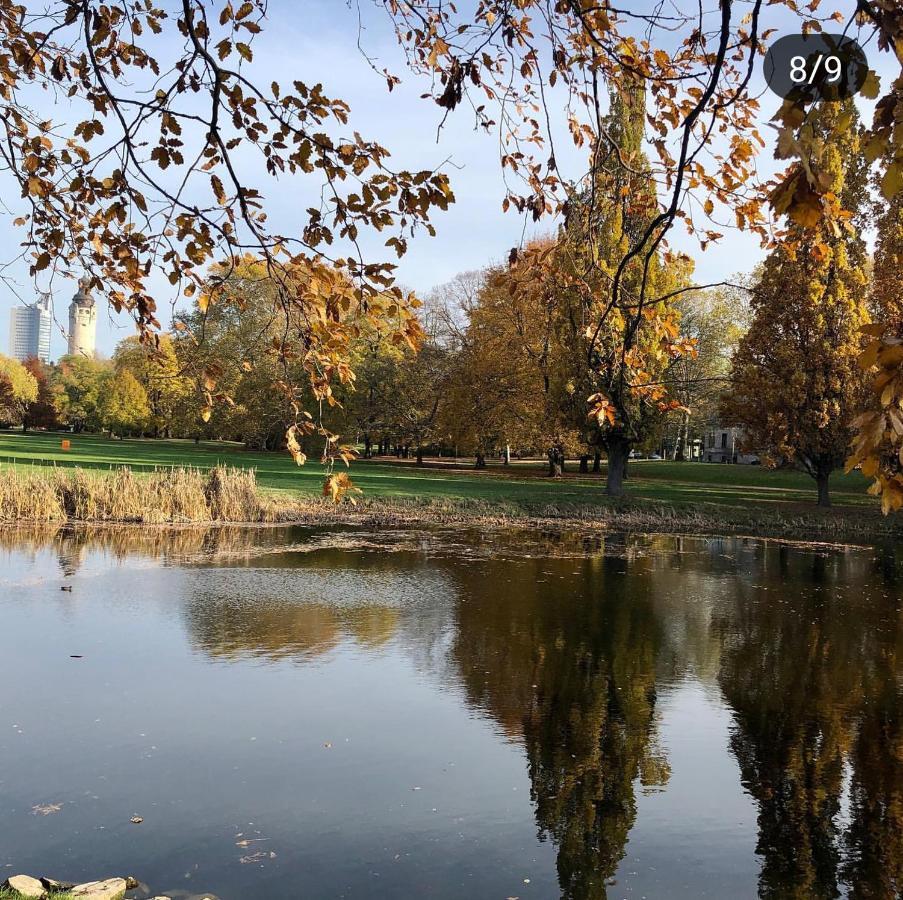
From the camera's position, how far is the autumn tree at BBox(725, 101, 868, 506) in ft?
79.7

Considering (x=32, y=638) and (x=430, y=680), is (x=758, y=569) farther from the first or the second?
(x=32, y=638)

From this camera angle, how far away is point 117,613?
1012 centimetres

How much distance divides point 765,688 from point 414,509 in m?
14.7

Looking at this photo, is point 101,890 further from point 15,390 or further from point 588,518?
point 15,390

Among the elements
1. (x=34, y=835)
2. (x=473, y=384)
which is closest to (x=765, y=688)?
(x=34, y=835)

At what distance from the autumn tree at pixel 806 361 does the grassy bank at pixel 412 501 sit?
1.91m

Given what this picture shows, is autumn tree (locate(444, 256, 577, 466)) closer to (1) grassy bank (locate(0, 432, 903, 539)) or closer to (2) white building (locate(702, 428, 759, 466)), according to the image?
(1) grassy bank (locate(0, 432, 903, 539))

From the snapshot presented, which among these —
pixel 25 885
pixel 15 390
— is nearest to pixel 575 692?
pixel 25 885

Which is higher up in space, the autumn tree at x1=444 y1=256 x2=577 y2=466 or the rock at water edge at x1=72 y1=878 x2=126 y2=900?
the autumn tree at x1=444 y1=256 x2=577 y2=466

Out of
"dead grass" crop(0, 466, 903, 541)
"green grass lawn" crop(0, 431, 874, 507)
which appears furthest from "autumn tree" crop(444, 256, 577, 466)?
"dead grass" crop(0, 466, 903, 541)

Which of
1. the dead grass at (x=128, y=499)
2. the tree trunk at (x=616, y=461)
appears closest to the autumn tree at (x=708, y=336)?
the tree trunk at (x=616, y=461)

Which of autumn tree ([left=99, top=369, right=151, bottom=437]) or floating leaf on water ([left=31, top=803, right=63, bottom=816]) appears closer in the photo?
floating leaf on water ([left=31, top=803, right=63, bottom=816])

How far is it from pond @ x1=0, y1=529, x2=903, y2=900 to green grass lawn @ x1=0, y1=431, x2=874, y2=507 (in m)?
13.4

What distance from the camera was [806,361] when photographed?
24766 millimetres
